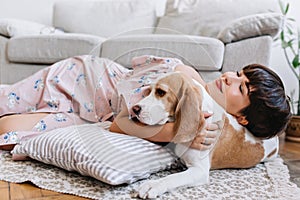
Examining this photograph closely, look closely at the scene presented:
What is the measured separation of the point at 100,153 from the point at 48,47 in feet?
4.40

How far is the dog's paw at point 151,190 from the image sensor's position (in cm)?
89

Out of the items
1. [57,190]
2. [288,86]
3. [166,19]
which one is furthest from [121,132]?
[288,86]

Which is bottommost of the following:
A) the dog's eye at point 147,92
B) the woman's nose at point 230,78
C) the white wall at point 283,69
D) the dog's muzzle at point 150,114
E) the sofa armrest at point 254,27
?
the white wall at point 283,69

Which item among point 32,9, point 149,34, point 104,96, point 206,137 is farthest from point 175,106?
point 32,9

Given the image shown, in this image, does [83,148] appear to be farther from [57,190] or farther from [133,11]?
[133,11]

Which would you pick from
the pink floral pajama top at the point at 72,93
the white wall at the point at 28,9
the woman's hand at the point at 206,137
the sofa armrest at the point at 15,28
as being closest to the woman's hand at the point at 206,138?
the woman's hand at the point at 206,137

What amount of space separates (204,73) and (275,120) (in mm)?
335

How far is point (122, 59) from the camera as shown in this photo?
171 cm

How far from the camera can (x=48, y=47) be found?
→ 2.14 m

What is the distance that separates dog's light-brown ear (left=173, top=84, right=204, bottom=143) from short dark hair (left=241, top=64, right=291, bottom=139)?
221 mm

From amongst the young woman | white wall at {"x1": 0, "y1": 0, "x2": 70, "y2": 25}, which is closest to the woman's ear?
the young woman

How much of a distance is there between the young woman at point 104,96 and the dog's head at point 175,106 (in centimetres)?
3

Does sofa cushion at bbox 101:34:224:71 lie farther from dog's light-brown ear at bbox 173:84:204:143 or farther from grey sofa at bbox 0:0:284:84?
dog's light-brown ear at bbox 173:84:204:143

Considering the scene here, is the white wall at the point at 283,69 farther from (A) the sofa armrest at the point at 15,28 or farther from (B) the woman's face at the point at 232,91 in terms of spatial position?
(A) the sofa armrest at the point at 15,28
